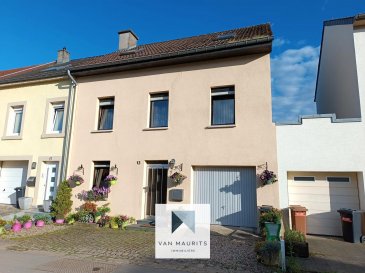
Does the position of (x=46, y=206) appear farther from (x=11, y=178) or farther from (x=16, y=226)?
(x=11, y=178)

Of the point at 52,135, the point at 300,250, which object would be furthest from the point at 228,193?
the point at 52,135

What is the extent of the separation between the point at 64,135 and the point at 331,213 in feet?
36.0

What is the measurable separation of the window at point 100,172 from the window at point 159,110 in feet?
8.61

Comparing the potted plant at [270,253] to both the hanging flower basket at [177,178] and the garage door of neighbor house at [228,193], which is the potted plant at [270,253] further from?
the hanging flower basket at [177,178]

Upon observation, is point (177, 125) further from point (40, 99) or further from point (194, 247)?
point (40, 99)

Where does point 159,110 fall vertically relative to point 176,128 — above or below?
above

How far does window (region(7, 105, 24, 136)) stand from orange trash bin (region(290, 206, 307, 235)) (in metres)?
13.1

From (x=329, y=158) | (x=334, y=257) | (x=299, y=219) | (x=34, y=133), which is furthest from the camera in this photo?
(x=34, y=133)

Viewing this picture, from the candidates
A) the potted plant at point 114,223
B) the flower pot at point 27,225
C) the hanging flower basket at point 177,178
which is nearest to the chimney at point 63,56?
the flower pot at point 27,225

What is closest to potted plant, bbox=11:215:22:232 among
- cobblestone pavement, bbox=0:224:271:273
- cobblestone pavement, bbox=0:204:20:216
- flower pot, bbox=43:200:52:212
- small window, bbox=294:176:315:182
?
cobblestone pavement, bbox=0:224:271:273

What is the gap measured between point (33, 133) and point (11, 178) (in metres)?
2.69

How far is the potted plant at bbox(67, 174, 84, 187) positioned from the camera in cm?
1140

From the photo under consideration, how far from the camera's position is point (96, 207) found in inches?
434

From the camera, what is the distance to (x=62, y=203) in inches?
431
